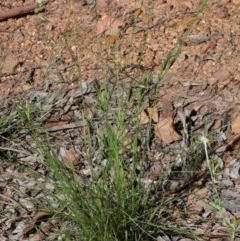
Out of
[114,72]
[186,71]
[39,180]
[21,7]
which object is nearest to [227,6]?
[186,71]

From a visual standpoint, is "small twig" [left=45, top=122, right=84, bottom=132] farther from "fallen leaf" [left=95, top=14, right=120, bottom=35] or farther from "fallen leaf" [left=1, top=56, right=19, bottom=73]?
"fallen leaf" [left=95, top=14, right=120, bottom=35]

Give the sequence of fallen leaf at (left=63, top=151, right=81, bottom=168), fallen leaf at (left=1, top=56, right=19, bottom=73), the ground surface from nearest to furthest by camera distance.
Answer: the ground surface → fallen leaf at (left=63, top=151, right=81, bottom=168) → fallen leaf at (left=1, top=56, right=19, bottom=73)

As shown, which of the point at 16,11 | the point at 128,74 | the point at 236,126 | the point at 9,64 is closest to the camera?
the point at 236,126

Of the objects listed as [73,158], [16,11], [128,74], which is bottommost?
[73,158]

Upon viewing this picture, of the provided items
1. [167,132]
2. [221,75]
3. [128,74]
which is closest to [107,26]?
[128,74]

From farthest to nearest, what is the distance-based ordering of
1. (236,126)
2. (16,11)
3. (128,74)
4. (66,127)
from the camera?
(16,11) < (128,74) < (66,127) < (236,126)

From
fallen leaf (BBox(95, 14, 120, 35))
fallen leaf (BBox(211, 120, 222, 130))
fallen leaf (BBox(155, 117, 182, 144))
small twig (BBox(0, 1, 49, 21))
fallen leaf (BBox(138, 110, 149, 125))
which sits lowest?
fallen leaf (BBox(211, 120, 222, 130))

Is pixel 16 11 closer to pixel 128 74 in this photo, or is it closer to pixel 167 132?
pixel 128 74

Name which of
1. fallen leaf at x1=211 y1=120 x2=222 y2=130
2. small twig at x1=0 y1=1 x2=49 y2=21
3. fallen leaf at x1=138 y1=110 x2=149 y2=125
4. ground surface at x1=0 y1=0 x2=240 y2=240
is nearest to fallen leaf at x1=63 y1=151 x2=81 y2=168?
ground surface at x1=0 y1=0 x2=240 y2=240
